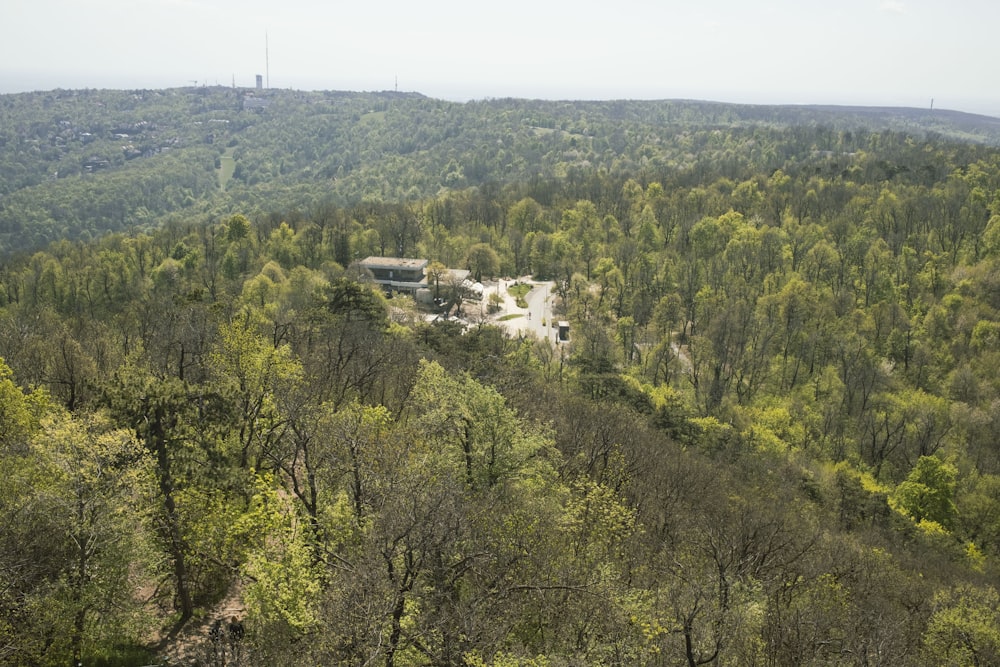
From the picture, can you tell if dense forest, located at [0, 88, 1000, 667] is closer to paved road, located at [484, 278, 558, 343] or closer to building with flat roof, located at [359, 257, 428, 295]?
paved road, located at [484, 278, 558, 343]

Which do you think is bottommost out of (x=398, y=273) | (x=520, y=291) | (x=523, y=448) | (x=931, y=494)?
(x=931, y=494)

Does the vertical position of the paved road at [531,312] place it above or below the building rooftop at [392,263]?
below

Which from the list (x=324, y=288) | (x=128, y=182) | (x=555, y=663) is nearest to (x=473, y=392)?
(x=555, y=663)

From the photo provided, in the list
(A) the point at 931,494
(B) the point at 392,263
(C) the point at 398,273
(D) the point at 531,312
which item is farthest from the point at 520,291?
(A) the point at 931,494

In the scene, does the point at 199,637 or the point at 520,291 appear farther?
the point at 520,291

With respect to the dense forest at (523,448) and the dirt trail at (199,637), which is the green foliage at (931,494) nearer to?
the dense forest at (523,448)

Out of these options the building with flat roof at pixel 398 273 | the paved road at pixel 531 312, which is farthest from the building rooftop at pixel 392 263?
the paved road at pixel 531 312

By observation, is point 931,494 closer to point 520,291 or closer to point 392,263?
point 520,291

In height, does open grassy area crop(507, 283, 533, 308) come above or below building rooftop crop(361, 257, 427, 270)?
below

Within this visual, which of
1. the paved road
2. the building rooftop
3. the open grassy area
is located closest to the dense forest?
the paved road
